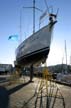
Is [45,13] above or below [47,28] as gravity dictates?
above

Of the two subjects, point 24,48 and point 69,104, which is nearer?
point 69,104

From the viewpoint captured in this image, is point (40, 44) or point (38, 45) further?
point (38, 45)

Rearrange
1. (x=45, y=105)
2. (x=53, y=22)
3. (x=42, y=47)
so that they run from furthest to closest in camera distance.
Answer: (x=42, y=47) < (x=53, y=22) < (x=45, y=105)

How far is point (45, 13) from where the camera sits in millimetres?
21266

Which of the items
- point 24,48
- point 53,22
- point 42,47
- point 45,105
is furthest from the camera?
point 24,48

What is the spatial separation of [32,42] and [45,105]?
43.9 ft

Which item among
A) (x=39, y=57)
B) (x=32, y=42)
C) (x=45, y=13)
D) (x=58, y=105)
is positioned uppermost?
(x=45, y=13)

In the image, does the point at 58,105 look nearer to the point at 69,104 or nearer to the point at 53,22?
the point at 69,104

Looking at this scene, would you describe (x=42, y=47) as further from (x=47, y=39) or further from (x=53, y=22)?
(x=53, y=22)

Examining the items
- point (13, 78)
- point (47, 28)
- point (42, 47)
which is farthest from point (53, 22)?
point (13, 78)

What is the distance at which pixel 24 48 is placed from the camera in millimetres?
26359

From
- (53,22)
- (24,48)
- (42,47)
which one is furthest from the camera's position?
(24,48)

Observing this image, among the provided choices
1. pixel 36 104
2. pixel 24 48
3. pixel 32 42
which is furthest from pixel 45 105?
pixel 24 48

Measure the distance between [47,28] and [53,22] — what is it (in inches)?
37.7
